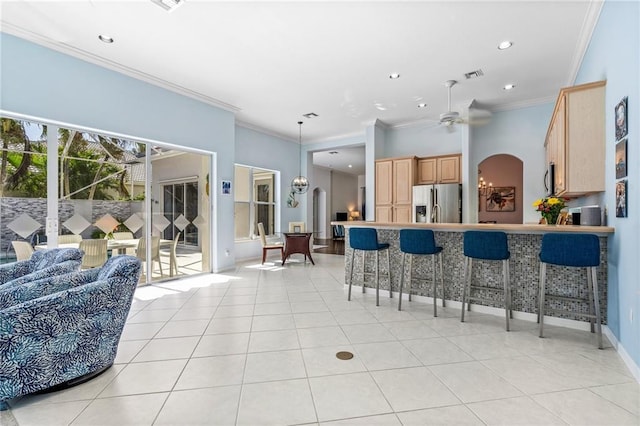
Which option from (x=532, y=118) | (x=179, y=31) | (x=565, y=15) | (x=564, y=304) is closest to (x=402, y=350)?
(x=564, y=304)

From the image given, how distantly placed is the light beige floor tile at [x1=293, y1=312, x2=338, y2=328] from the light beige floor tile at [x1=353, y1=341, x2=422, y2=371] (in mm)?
635

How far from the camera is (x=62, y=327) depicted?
6.44ft

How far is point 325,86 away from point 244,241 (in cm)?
442

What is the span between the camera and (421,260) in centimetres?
408

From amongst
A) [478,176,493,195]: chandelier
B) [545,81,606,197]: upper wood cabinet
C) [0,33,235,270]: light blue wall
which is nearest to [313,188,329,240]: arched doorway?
[478,176,493,195]: chandelier

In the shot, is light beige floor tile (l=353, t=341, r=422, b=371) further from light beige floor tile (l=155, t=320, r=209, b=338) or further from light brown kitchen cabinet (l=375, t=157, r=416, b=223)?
light brown kitchen cabinet (l=375, t=157, r=416, b=223)

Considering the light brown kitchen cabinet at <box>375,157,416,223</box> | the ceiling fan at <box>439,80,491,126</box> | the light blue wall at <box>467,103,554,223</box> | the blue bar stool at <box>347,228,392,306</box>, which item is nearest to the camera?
the blue bar stool at <box>347,228,392,306</box>

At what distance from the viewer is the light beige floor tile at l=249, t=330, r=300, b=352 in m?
2.66

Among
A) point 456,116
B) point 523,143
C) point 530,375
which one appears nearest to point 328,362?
point 530,375

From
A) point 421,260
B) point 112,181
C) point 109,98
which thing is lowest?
point 421,260

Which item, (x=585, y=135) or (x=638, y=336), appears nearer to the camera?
(x=638, y=336)

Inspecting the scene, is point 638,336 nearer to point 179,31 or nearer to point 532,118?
point 532,118

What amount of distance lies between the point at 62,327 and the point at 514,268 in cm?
423

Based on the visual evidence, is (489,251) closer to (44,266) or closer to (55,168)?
(44,266)
